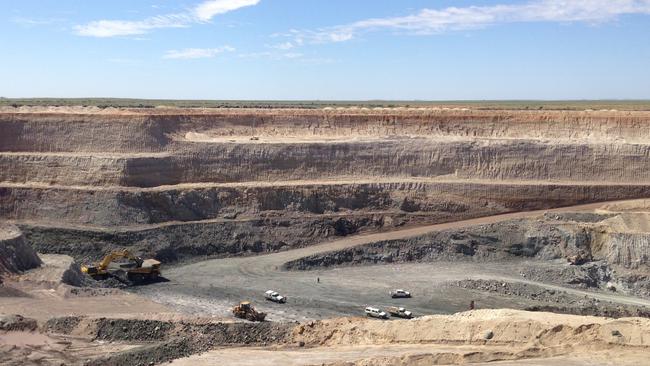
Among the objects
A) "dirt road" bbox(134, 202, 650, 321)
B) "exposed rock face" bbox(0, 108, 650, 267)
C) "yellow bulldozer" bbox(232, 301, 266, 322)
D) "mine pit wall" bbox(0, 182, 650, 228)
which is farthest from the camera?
"mine pit wall" bbox(0, 182, 650, 228)

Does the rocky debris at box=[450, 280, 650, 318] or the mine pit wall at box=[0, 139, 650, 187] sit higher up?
the mine pit wall at box=[0, 139, 650, 187]

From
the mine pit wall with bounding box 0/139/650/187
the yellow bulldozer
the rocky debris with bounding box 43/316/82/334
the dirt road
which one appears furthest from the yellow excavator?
the mine pit wall with bounding box 0/139/650/187

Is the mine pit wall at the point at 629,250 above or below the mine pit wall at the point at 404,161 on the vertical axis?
below

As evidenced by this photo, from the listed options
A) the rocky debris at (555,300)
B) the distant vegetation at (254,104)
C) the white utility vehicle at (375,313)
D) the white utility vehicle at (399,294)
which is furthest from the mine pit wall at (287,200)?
the distant vegetation at (254,104)

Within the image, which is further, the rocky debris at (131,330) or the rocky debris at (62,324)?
the rocky debris at (62,324)

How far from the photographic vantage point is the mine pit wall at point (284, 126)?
155 feet

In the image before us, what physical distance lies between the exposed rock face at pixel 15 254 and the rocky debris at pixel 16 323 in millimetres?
5640

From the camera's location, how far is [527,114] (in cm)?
5362

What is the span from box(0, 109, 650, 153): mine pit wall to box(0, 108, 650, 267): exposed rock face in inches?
4.6

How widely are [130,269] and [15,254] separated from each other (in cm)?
522

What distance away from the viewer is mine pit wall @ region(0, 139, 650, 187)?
46531 mm

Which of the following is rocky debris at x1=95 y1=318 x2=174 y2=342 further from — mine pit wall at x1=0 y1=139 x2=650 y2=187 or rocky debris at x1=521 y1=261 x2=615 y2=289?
mine pit wall at x1=0 y1=139 x2=650 y2=187

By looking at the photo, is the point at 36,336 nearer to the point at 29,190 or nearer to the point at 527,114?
the point at 29,190

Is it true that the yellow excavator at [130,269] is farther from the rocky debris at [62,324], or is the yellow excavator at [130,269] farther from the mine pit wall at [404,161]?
the mine pit wall at [404,161]
